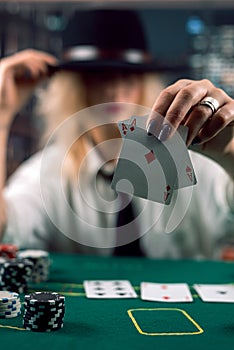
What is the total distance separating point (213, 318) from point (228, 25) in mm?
3236

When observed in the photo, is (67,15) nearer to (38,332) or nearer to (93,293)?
(93,293)

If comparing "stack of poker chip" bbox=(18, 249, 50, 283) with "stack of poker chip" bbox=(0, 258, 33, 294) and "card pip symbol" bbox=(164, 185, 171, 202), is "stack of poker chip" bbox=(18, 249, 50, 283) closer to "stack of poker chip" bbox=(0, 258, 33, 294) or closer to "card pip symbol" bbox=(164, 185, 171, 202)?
"stack of poker chip" bbox=(0, 258, 33, 294)

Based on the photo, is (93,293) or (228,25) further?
(228,25)

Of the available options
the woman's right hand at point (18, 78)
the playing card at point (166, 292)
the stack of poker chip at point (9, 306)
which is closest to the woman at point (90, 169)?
the woman's right hand at point (18, 78)

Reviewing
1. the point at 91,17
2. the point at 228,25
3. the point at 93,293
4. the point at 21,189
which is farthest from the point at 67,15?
the point at 93,293

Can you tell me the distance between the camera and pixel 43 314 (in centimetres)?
123

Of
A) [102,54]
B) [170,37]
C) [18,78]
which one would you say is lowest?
[18,78]

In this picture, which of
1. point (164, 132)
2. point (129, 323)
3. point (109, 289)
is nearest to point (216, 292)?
point (109, 289)

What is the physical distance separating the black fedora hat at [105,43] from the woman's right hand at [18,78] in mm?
145

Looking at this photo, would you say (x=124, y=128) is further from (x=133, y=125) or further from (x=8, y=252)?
(x=8, y=252)

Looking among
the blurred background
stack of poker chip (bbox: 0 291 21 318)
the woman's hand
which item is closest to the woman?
the woman's hand

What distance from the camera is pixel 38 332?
1.23 m

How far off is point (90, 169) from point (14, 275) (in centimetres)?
134

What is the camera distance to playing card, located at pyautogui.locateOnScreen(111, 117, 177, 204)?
4.54 ft
